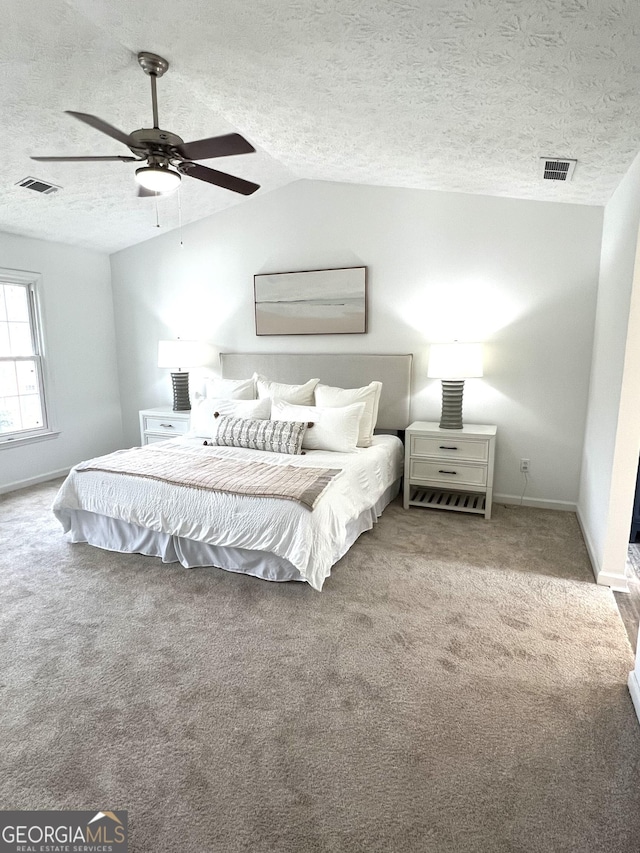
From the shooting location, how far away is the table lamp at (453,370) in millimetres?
3871

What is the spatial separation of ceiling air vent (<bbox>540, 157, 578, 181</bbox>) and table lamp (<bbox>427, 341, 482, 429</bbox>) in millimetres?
1246

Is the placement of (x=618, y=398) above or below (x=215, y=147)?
below

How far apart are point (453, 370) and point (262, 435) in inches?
62.6

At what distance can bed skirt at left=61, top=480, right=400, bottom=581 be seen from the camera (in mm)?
2920

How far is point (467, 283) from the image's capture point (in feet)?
13.5

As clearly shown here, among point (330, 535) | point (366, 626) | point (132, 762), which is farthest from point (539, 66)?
point (132, 762)

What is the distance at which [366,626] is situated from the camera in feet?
8.11

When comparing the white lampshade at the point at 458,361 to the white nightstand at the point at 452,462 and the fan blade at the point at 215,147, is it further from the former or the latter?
the fan blade at the point at 215,147

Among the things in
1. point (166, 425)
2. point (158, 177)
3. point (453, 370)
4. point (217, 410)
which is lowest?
point (166, 425)

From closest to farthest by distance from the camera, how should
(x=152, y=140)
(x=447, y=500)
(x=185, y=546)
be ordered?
(x=152, y=140) < (x=185, y=546) < (x=447, y=500)

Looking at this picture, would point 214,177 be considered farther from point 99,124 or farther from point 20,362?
point 20,362

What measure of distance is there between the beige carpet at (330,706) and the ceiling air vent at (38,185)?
2.78 metres

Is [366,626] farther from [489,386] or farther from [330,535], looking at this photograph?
[489,386]

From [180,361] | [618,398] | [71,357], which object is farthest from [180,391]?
[618,398]
